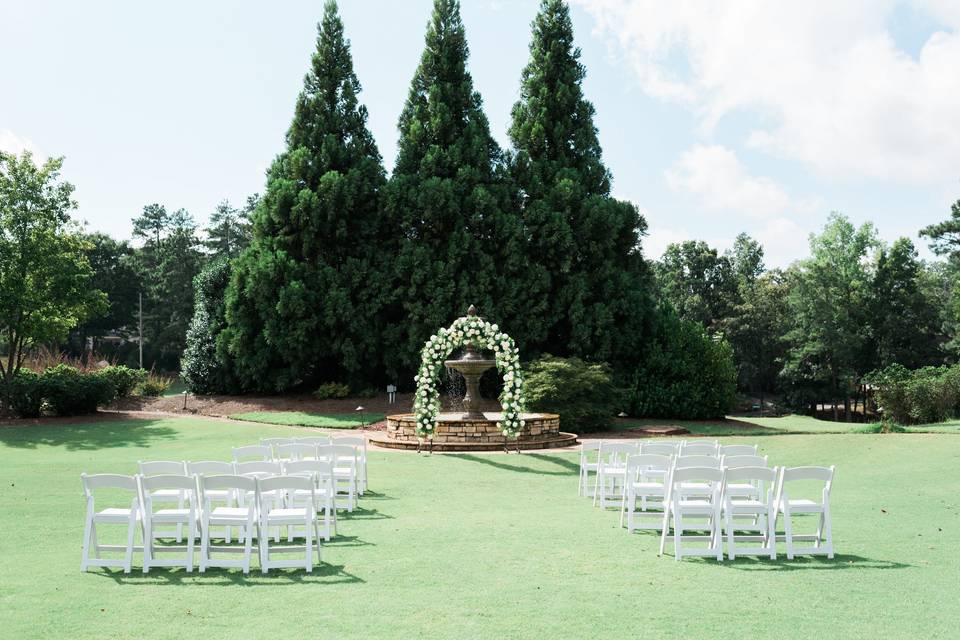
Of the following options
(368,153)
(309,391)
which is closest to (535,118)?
(368,153)

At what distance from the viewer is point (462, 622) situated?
5.51 metres

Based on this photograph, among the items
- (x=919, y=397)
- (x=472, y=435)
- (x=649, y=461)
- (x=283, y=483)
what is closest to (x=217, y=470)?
(x=283, y=483)

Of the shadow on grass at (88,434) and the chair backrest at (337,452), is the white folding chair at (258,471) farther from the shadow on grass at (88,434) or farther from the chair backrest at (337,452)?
the shadow on grass at (88,434)

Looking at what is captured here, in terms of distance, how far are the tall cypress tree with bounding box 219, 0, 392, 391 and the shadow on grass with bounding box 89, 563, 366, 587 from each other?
2358cm

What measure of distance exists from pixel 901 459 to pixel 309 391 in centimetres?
2294

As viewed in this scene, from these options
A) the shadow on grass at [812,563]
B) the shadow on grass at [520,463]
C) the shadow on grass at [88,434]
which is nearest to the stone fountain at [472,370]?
the shadow on grass at [520,463]

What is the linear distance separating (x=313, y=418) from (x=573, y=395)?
30.0 feet

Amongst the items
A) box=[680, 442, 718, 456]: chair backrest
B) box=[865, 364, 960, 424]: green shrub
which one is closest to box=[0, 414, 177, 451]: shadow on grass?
box=[680, 442, 718, 456]: chair backrest

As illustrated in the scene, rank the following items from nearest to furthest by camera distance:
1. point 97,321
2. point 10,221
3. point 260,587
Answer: point 260,587 < point 10,221 < point 97,321

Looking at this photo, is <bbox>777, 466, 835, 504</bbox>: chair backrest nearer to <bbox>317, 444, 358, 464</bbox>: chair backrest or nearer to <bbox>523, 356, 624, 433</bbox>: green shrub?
<bbox>317, 444, 358, 464</bbox>: chair backrest

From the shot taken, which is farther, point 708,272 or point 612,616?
point 708,272

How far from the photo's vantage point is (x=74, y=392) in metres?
25.6

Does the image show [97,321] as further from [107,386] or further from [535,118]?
[535,118]

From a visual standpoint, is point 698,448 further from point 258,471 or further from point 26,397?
point 26,397
